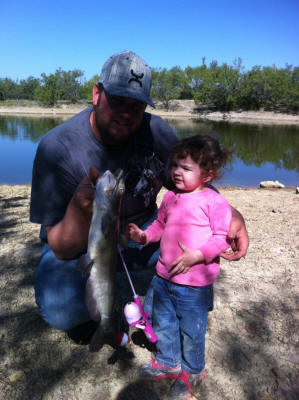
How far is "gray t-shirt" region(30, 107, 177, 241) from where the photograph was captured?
98.0 inches

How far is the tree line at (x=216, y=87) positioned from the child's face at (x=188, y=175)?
215ft

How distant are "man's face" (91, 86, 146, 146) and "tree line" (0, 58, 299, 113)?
65.5 m

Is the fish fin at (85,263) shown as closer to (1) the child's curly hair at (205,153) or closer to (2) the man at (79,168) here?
(2) the man at (79,168)

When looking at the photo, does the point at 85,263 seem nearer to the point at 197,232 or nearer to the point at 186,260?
the point at 186,260

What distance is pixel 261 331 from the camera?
9.22ft

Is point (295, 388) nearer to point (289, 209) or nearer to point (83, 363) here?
point (83, 363)

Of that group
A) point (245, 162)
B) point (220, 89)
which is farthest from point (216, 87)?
point (245, 162)

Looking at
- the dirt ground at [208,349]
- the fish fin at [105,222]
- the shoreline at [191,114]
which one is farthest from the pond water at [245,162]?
the shoreline at [191,114]

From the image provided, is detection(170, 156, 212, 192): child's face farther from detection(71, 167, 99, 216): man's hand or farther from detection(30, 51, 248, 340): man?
detection(71, 167, 99, 216): man's hand

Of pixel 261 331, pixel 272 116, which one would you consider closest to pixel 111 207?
pixel 261 331

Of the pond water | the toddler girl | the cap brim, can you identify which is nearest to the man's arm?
the toddler girl

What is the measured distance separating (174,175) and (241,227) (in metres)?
0.63

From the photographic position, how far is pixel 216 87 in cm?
7125

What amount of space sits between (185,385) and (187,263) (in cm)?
85
